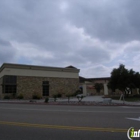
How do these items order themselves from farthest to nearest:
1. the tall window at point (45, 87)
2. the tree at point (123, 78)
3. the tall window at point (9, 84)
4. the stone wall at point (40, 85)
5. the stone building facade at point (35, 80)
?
the tall window at point (45, 87), the stone wall at point (40, 85), the stone building facade at point (35, 80), the tall window at point (9, 84), the tree at point (123, 78)

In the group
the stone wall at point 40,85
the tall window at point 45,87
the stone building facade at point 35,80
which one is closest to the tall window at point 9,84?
the stone building facade at point 35,80

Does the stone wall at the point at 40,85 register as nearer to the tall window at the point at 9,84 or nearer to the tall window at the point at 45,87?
the tall window at the point at 45,87

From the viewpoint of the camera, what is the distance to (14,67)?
40.9m

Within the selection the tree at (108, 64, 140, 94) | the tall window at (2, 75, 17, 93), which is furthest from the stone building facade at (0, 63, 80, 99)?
the tree at (108, 64, 140, 94)

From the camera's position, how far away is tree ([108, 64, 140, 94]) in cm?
3525

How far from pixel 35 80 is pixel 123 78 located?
19544mm

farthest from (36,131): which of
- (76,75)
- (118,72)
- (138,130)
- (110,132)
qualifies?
(76,75)

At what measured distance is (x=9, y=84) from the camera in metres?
40.3

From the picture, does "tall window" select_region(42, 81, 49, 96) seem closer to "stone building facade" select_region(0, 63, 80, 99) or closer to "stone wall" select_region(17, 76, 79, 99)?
"stone building facade" select_region(0, 63, 80, 99)

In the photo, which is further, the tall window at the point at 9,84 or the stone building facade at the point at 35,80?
the stone building facade at the point at 35,80

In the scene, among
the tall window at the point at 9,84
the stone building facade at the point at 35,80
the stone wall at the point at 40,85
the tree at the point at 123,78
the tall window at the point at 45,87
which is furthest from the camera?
the tall window at the point at 45,87

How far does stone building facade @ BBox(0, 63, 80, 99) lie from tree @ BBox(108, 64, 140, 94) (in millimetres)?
14116

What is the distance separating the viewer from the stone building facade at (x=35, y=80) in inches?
1593

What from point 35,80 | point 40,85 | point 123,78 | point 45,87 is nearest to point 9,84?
point 35,80
